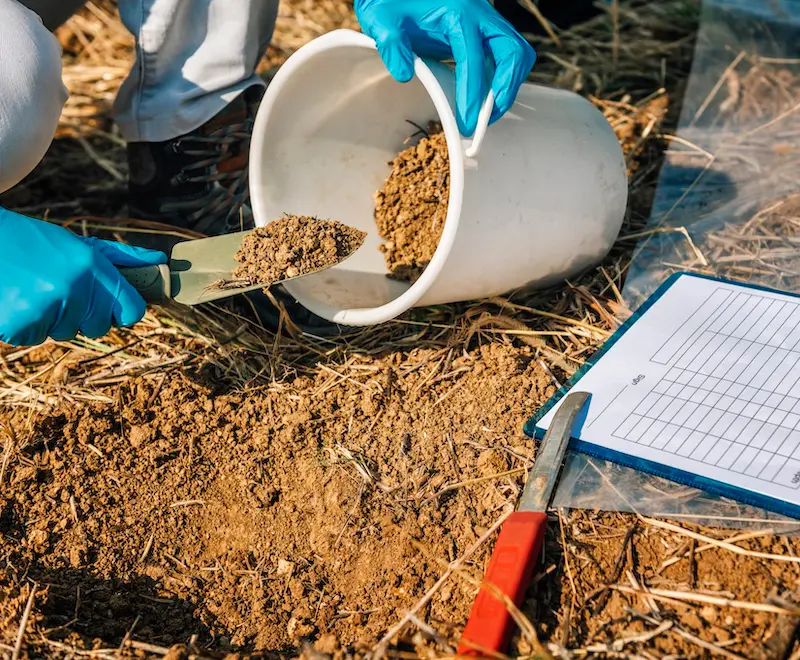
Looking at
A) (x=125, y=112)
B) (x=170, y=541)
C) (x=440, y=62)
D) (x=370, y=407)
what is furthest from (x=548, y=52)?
(x=170, y=541)

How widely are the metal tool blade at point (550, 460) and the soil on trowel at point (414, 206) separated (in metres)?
0.38

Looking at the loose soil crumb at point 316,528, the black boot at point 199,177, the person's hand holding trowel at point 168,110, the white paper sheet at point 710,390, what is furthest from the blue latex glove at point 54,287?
the white paper sheet at point 710,390

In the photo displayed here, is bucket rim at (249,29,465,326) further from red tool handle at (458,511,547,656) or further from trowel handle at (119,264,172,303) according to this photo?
red tool handle at (458,511,547,656)

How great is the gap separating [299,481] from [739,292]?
723mm

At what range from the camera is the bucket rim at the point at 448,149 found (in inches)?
44.3

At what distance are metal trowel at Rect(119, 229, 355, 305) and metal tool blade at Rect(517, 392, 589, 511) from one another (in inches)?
15.5

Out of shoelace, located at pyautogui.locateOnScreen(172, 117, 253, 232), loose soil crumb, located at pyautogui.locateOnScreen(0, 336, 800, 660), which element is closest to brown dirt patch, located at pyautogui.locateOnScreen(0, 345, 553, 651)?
loose soil crumb, located at pyautogui.locateOnScreen(0, 336, 800, 660)

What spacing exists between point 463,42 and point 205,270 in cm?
49

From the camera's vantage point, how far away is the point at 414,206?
1335 millimetres

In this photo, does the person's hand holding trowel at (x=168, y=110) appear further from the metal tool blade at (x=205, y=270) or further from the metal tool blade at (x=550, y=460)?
the metal tool blade at (x=550, y=460)

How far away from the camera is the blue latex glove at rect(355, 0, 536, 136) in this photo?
3.69 feet

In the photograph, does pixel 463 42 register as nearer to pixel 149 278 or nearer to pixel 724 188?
pixel 149 278

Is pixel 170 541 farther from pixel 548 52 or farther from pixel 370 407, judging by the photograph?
pixel 548 52

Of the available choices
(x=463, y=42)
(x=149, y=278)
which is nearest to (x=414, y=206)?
(x=463, y=42)
